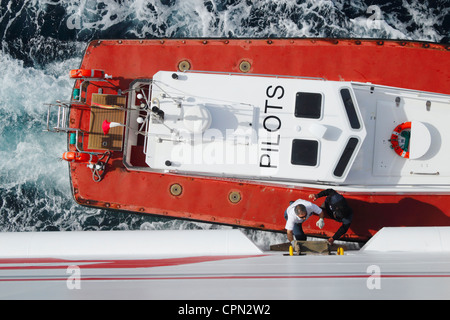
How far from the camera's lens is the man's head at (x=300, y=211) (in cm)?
534

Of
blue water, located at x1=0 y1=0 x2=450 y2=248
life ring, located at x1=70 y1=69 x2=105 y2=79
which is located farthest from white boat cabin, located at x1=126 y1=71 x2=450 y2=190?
blue water, located at x1=0 y1=0 x2=450 y2=248

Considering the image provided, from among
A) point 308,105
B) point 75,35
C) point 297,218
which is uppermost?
point 75,35

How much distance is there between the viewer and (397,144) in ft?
19.4

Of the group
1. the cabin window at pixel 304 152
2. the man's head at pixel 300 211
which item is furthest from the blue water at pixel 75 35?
the cabin window at pixel 304 152

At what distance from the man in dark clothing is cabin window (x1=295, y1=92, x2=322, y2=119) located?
1.09 meters

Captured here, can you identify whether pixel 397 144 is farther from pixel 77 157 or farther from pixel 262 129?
pixel 77 157

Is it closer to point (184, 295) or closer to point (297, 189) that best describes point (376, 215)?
point (297, 189)

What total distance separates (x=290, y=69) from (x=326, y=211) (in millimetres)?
2191

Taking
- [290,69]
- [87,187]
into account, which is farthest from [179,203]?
[290,69]

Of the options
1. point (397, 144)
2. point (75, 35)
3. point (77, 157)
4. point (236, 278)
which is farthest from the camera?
point (75, 35)

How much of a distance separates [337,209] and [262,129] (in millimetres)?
1482

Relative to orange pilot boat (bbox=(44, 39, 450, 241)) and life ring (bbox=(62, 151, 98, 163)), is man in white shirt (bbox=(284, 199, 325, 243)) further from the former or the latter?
life ring (bbox=(62, 151, 98, 163))

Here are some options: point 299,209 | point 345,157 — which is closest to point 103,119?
point 299,209

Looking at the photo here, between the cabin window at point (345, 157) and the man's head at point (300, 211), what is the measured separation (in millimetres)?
678
